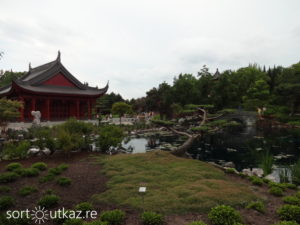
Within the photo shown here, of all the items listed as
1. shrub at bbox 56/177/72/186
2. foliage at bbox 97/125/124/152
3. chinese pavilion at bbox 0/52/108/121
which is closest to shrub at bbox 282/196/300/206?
shrub at bbox 56/177/72/186

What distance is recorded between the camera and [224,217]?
13.3 feet

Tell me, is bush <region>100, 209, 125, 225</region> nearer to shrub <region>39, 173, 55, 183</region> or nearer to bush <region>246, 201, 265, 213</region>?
bush <region>246, 201, 265, 213</region>

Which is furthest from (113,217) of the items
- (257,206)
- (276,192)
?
(276,192)

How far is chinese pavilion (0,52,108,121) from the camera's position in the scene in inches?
846

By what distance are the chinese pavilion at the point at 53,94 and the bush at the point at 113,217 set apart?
19.9 metres

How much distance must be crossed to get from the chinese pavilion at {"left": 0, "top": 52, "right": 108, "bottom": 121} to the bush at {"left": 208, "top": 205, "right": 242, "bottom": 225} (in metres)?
21.2

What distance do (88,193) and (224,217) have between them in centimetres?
345

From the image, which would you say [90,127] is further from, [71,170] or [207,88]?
[207,88]

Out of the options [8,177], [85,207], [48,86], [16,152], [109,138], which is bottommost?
[85,207]

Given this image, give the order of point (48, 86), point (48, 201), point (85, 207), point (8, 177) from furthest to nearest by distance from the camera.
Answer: point (48, 86) < point (8, 177) < point (48, 201) < point (85, 207)

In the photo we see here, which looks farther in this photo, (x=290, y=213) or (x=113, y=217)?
(x=290, y=213)

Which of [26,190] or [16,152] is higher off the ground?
[16,152]

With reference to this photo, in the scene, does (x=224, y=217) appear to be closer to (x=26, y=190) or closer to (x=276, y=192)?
(x=276, y=192)

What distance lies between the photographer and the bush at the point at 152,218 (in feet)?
13.2
